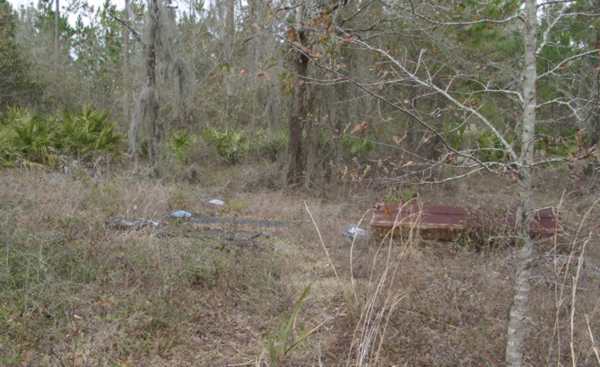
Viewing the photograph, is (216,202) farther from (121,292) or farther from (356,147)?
(121,292)

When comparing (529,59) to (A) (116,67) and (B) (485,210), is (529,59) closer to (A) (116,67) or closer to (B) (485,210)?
(B) (485,210)

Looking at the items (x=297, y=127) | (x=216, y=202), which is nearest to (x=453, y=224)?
(x=216, y=202)

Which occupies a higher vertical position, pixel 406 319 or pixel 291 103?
pixel 291 103

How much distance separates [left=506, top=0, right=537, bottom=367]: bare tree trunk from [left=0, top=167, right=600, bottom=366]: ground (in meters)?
0.21

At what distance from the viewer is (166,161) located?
11344mm

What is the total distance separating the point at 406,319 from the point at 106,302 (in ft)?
7.77

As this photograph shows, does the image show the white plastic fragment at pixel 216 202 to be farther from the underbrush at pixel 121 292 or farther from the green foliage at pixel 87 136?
the green foliage at pixel 87 136

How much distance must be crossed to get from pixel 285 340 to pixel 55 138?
33.5 feet

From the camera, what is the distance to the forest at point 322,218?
10.3ft

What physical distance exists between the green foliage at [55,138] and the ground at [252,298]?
4.25 m

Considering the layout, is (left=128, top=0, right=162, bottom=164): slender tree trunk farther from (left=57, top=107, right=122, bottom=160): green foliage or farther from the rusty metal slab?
the rusty metal slab

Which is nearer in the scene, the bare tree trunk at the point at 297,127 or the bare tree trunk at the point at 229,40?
the bare tree trunk at the point at 297,127

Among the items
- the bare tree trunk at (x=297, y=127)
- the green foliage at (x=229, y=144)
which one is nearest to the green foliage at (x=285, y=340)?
the bare tree trunk at (x=297, y=127)

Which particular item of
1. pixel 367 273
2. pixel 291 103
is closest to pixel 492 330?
pixel 367 273
